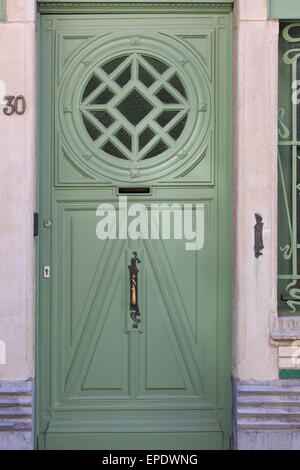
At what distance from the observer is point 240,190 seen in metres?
4.40

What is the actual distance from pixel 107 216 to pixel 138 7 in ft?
5.37

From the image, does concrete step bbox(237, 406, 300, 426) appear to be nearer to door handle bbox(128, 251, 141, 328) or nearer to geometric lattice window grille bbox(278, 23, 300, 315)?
geometric lattice window grille bbox(278, 23, 300, 315)

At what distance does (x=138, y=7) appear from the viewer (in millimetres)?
4559

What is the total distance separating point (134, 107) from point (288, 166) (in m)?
1.29

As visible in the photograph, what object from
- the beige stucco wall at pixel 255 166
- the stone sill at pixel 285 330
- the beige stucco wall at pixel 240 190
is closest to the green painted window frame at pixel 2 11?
the beige stucco wall at pixel 240 190

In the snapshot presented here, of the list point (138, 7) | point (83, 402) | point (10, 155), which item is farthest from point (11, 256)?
point (138, 7)

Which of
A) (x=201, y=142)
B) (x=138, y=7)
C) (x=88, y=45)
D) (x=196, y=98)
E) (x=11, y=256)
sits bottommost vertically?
(x=11, y=256)

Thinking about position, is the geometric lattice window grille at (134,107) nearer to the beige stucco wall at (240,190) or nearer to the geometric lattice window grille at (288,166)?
the beige stucco wall at (240,190)

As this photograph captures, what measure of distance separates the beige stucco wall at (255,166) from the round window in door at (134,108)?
367 millimetres

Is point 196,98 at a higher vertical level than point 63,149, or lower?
higher

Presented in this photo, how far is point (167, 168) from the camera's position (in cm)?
459

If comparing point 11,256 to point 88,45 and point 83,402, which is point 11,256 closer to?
point 83,402

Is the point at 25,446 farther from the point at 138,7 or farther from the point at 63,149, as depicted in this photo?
the point at 138,7

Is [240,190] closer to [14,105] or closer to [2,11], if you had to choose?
[14,105]
